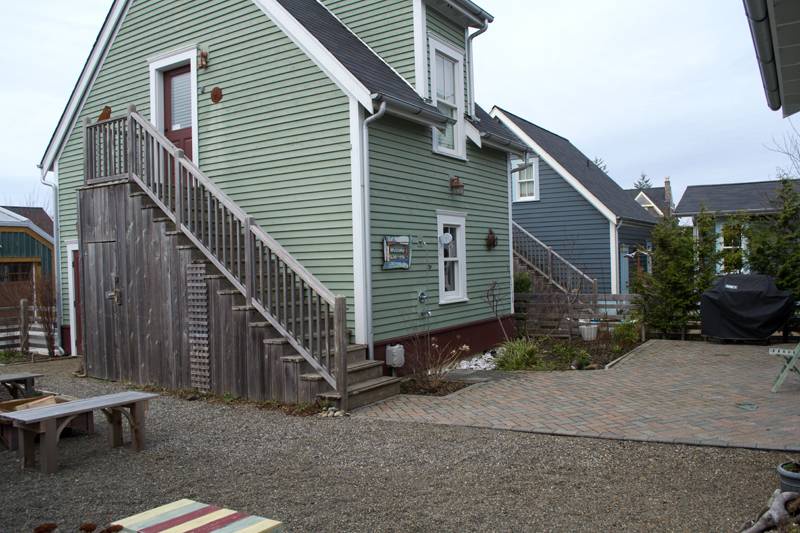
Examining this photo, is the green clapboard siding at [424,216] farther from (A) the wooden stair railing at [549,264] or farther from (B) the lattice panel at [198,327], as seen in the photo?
(A) the wooden stair railing at [549,264]

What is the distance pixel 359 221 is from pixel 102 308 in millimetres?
4669

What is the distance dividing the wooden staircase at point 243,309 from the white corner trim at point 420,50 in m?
4.15

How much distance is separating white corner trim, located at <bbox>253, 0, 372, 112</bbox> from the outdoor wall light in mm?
3016

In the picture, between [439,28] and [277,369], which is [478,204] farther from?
[277,369]

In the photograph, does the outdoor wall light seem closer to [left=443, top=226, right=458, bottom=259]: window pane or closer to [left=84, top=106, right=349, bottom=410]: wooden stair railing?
[left=443, top=226, right=458, bottom=259]: window pane

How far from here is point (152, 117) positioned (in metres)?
12.2

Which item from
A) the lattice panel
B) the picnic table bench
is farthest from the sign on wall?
the picnic table bench

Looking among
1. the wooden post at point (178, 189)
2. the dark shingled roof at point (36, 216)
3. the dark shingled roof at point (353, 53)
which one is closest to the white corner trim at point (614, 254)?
the dark shingled roof at point (353, 53)

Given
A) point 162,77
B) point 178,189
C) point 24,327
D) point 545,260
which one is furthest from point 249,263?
point 545,260

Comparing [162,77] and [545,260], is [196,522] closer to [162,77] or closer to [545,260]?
[162,77]

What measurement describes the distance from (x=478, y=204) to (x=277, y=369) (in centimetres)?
620

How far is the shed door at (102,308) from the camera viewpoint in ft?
33.9

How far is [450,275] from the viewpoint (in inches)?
A: 476

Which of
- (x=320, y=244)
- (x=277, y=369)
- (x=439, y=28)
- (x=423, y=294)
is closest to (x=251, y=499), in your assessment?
(x=277, y=369)
